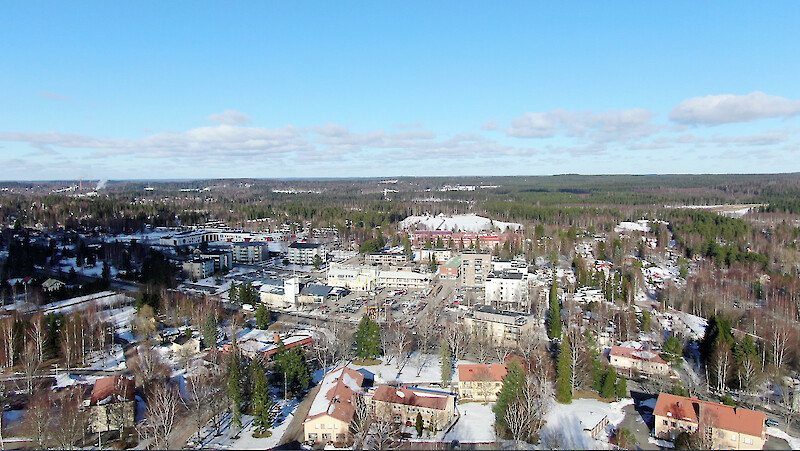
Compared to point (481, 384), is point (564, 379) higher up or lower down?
higher up

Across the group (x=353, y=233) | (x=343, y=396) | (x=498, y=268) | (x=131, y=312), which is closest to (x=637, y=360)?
(x=343, y=396)

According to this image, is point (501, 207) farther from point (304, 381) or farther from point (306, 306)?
point (304, 381)

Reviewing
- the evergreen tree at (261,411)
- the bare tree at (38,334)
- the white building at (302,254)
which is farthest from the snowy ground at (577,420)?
the white building at (302,254)

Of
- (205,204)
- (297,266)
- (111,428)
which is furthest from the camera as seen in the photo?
(205,204)

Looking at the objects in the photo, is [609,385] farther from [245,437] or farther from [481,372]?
[245,437]

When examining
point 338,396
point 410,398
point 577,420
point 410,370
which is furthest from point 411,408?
point 577,420
